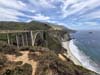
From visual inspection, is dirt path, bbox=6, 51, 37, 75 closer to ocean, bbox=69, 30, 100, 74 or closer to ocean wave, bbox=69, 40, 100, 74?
ocean wave, bbox=69, 40, 100, 74

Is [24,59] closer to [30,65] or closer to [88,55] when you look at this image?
[30,65]

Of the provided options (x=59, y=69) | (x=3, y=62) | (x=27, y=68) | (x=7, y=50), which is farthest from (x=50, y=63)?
(x=7, y=50)

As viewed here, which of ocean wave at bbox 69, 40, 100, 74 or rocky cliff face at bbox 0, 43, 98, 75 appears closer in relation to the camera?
rocky cliff face at bbox 0, 43, 98, 75

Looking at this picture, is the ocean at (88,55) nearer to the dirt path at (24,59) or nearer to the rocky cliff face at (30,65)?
the rocky cliff face at (30,65)

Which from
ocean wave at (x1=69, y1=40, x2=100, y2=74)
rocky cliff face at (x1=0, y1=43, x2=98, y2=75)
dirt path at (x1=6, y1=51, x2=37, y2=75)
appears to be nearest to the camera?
rocky cliff face at (x1=0, y1=43, x2=98, y2=75)

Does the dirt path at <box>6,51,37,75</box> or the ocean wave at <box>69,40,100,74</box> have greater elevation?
the dirt path at <box>6,51,37,75</box>

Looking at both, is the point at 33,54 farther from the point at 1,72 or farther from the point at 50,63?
the point at 1,72

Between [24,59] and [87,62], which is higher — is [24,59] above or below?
above

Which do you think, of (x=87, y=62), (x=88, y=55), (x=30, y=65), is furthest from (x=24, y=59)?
(x=88, y=55)

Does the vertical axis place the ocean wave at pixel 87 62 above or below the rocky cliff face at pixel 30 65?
below

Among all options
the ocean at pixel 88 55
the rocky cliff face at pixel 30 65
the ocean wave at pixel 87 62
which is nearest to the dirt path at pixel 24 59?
the rocky cliff face at pixel 30 65

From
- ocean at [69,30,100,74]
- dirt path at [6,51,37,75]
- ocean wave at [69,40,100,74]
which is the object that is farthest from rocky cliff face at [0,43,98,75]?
ocean at [69,30,100,74]
